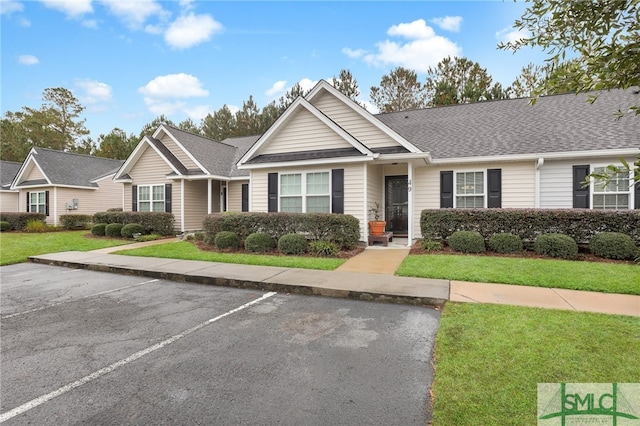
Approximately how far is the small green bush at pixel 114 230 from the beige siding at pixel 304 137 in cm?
869

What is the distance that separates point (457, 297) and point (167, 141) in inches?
667

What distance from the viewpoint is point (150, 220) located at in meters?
15.3

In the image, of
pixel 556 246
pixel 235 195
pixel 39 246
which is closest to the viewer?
pixel 556 246

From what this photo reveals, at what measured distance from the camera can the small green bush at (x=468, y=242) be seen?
8969 mm

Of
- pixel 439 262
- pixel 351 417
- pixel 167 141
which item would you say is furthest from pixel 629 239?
pixel 167 141

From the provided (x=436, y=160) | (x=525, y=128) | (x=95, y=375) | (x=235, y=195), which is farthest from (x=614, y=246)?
(x=235, y=195)

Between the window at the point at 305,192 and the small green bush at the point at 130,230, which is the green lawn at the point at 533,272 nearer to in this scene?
the window at the point at 305,192

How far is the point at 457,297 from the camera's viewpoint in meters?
5.30

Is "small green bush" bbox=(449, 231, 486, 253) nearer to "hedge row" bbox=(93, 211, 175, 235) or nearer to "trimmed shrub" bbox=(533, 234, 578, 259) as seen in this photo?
"trimmed shrub" bbox=(533, 234, 578, 259)

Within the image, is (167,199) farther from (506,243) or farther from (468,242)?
(506,243)

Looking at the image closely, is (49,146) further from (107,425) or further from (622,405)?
(622,405)

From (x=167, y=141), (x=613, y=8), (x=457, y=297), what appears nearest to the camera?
(x=613, y=8)

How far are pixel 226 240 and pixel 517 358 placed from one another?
907 cm

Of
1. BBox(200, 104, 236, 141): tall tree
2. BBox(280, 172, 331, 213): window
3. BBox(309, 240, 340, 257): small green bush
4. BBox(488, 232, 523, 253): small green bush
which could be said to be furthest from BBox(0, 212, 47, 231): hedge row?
BBox(488, 232, 523, 253): small green bush
